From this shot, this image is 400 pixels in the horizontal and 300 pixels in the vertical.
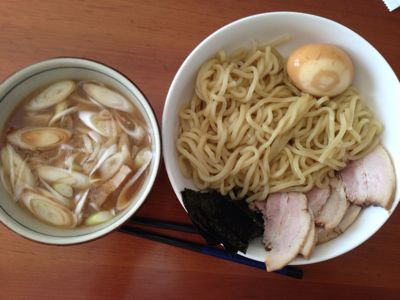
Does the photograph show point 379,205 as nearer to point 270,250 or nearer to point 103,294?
point 270,250

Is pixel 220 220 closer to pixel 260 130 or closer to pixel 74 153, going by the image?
pixel 260 130

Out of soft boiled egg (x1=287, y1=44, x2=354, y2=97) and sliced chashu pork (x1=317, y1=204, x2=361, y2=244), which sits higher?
soft boiled egg (x1=287, y1=44, x2=354, y2=97)

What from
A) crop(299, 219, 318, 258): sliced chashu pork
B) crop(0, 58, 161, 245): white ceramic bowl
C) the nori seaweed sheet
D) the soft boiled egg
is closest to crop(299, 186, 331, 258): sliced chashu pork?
crop(299, 219, 318, 258): sliced chashu pork

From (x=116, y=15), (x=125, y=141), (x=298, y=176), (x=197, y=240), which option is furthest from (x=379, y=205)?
(x=116, y=15)

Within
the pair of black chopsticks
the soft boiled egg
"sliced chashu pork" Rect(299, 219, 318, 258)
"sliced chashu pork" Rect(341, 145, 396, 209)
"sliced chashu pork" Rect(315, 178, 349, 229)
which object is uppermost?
the soft boiled egg

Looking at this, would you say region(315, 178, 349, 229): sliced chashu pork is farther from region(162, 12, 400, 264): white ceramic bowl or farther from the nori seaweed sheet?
the nori seaweed sheet

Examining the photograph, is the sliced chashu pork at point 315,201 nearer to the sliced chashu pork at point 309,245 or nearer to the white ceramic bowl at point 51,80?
the sliced chashu pork at point 309,245
